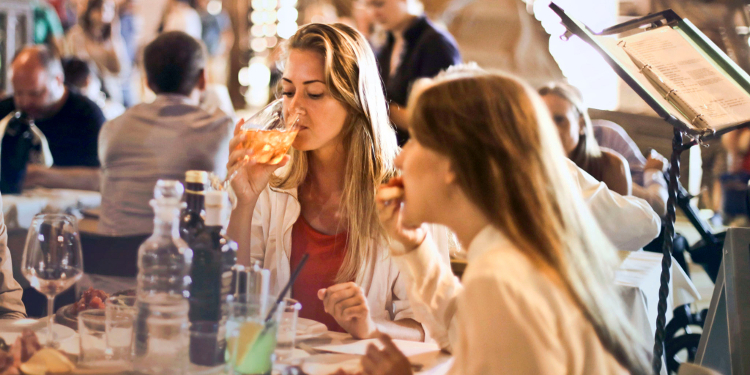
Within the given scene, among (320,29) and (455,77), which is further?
(320,29)

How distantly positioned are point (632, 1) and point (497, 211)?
21.4 feet

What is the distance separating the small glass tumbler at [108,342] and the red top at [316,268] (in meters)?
0.71

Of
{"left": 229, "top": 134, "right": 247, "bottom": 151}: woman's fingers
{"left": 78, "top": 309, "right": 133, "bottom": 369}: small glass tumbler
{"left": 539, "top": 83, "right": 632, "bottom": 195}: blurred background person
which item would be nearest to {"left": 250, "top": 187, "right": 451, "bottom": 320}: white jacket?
{"left": 229, "top": 134, "right": 247, "bottom": 151}: woman's fingers

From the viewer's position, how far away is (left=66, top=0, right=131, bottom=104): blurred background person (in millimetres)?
5945

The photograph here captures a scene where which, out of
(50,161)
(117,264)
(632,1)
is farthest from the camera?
(632,1)

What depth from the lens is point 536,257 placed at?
2.68ft

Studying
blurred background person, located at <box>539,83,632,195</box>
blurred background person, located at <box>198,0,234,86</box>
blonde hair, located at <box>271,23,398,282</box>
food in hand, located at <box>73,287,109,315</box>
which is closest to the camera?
food in hand, located at <box>73,287,109,315</box>

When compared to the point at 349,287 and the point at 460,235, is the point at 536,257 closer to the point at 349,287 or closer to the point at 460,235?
the point at 460,235

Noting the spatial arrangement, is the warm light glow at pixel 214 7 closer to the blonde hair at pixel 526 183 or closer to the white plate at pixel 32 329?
the white plate at pixel 32 329

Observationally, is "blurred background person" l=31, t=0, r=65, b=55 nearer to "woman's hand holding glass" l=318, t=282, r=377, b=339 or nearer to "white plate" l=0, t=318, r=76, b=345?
"white plate" l=0, t=318, r=76, b=345

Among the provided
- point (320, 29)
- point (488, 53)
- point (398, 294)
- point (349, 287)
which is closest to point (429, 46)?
point (320, 29)

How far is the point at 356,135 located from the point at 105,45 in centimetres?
533

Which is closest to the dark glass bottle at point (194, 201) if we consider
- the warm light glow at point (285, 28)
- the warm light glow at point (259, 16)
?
the warm light glow at point (285, 28)

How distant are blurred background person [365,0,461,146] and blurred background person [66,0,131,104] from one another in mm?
3470
